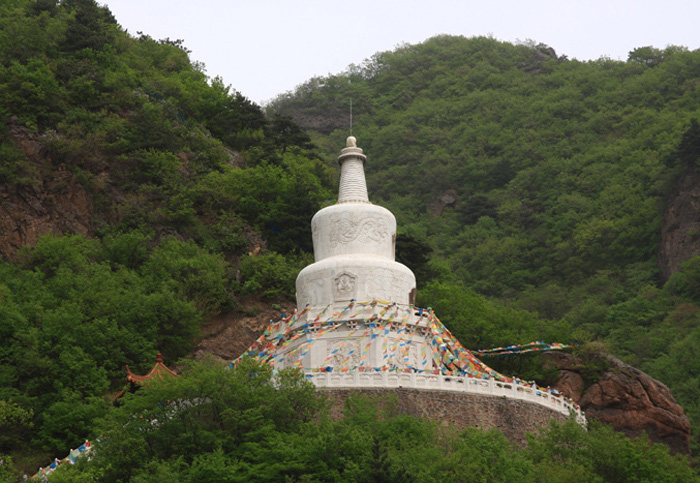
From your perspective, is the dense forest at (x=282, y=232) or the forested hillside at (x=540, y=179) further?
the forested hillside at (x=540, y=179)

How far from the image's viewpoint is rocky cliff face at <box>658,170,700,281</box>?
65562mm

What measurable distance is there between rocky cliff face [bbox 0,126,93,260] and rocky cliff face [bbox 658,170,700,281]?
101 feet

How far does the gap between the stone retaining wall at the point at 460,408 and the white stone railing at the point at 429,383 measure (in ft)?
0.51

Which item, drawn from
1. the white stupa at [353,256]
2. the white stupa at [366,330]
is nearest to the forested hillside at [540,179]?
the white stupa at [353,256]

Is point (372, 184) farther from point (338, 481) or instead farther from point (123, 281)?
point (338, 481)

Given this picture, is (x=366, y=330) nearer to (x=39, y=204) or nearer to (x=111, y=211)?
(x=111, y=211)

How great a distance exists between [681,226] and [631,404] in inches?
991

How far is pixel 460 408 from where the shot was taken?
3662cm

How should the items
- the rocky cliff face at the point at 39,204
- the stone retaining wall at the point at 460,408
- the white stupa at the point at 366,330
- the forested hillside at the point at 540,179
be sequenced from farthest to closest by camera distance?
the forested hillside at the point at 540,179 → the rocky cliff face at the point at 39,204 → the white stupa at the point at 366,330 → the stone retaining wall at the point at 460,408

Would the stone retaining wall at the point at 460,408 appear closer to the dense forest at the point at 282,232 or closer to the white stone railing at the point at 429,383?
the white stone railing at the point at 429,383

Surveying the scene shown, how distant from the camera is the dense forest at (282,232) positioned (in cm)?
3275

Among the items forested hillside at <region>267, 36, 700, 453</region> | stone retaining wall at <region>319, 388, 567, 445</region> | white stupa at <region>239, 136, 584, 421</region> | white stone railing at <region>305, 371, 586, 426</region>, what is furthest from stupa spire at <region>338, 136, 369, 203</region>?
stone retaining wall at <region>319, 388, 567, 445</region>

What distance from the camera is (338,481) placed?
30547 mm

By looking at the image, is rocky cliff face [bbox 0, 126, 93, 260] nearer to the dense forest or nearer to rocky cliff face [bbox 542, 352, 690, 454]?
the dense forest
